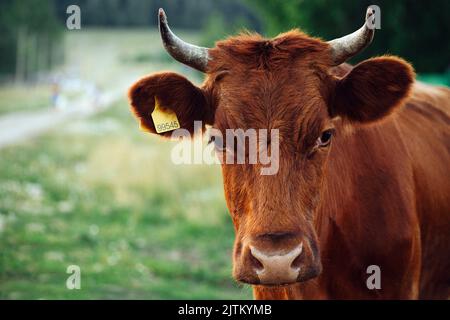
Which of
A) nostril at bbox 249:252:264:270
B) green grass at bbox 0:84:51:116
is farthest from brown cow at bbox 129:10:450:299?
green grass at bbox 0:84:51:116

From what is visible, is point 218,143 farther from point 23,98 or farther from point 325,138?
point 23,98

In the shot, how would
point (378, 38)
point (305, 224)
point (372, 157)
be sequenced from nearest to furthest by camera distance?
point (305, 224), point (372, 157), point (378, 38)

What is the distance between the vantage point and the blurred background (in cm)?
832

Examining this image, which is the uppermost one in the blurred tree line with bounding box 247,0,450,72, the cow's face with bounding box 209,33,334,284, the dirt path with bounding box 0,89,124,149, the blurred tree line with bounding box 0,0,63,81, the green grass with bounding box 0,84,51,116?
the blurred tree line with bounding box 0,0,63,81

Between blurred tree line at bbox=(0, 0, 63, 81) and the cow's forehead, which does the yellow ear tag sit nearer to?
the cow's forehead

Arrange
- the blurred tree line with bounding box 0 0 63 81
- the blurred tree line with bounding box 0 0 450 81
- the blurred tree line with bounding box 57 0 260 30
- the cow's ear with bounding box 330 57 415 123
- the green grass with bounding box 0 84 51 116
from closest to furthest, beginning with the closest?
1. the cow's ear with bounding box 330 57 415 123
2. the blurred tree line with bounding box 0 0 450 81
3. the blurred tree line with bounding box 57 0 260 30
4. the blurred tree line with bounding box 0 0 63 81
5. the green grass with bounding box 0 84 51 116

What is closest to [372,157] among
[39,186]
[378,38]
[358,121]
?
[358,121]

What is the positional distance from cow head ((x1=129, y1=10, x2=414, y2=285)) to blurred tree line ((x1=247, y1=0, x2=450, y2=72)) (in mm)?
5269

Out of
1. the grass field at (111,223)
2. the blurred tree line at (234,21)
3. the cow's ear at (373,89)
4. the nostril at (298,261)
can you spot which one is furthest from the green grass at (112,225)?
the nostril at (298,261)

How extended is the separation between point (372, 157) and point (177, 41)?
1470 millimetres

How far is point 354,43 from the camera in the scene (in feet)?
13.4

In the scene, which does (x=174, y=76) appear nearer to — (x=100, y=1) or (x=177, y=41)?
(x=177, y=41)

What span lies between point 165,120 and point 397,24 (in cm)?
602

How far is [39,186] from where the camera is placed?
43.4 feet
